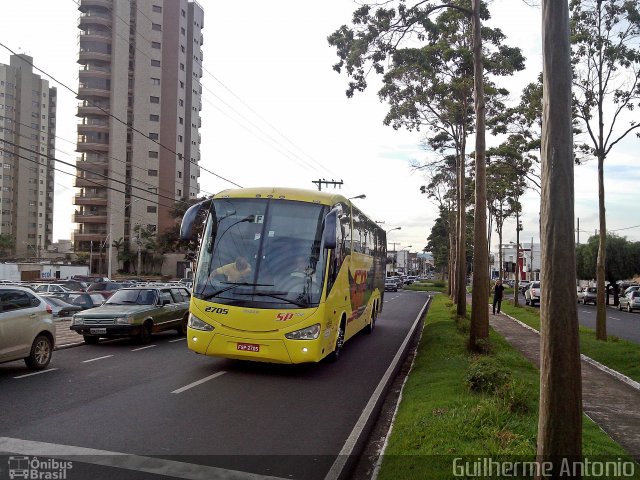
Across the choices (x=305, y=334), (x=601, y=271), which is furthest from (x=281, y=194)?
(x=601, y=271)

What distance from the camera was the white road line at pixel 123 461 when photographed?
546cm

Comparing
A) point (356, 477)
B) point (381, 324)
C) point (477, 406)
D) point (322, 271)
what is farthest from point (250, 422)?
point (381, 324)

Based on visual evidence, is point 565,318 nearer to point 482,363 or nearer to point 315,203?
point 482,363

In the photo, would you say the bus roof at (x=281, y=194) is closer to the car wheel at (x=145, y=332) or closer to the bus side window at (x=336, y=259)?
the bus side window at (x=336, y=259)

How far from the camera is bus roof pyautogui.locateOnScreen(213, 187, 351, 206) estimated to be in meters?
11.1

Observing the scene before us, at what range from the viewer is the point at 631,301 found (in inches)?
1549

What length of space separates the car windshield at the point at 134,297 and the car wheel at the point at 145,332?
76 centimetres

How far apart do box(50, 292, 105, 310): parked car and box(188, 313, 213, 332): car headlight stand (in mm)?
16192

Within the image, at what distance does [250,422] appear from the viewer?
24.5ft

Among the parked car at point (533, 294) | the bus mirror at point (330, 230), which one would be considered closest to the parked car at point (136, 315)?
the bus mirror at point (330, 230)

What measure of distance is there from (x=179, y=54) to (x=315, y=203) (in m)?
74.3

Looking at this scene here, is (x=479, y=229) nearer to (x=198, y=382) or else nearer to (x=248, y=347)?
(x=248, y=347)

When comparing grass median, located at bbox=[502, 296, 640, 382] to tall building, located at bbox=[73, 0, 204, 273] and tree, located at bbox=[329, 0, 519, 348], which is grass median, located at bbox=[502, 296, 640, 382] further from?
tall building, located at bbox=[73, 0, 204, 273]

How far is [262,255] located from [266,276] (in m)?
0.42
